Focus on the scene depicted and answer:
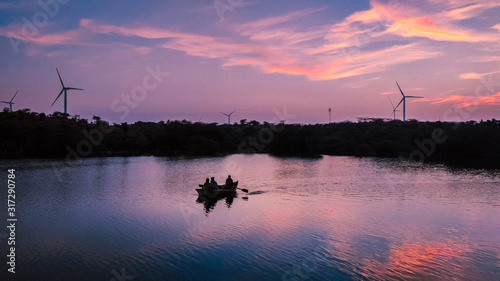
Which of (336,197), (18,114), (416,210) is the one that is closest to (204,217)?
(336,197)

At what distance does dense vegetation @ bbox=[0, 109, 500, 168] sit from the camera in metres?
68.8

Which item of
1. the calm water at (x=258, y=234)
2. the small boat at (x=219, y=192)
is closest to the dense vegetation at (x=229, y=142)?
the calm water at (x=258, y=234)

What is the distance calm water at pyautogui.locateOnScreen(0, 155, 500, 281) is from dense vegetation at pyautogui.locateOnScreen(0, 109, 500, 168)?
140 feet

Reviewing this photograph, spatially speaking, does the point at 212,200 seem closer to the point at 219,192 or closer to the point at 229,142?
the point at 219,192

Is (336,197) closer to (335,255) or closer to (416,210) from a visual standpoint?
(416,210)

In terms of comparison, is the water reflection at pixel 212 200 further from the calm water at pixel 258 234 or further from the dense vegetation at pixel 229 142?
the dense vegetation at pixel 229 142

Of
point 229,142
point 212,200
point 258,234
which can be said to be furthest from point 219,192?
point 229,142

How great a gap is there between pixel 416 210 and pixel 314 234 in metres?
9.68

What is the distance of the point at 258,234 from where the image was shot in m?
16.7

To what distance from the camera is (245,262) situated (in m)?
13.0

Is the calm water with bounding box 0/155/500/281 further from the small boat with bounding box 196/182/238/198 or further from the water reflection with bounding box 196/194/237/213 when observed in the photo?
the small boat with bounding box 196/182/238/198

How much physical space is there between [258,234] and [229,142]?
83888mm

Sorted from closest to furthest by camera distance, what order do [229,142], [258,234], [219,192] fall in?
1. [258,234]
2. [219,192]
3. [229,142]

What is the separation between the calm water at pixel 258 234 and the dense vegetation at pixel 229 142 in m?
42.7
